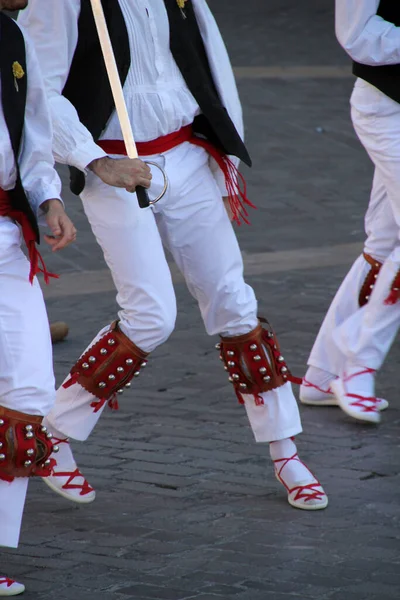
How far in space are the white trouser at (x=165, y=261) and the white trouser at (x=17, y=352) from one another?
621mm

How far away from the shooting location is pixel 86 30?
425 cm

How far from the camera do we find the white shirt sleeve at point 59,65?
162 inches

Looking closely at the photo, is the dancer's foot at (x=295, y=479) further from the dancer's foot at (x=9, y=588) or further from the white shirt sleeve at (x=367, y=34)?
the white shirt sleeve at (x=367, y=34)

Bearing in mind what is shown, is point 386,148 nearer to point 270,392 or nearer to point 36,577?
point 270,392

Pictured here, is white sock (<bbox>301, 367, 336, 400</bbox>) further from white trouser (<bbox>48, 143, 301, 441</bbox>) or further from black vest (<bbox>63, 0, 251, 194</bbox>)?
black vest (<bbox>63, 0, 251, 194</bbox>)

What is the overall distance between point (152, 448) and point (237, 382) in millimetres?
819

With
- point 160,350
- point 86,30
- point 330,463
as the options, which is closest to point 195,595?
point 330,463

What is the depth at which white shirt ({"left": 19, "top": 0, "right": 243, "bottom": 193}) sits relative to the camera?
4.14 metres

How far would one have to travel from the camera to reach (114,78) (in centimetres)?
387

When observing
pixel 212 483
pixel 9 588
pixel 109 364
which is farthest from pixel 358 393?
pixel 9 588

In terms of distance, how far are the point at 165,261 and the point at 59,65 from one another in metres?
0.74

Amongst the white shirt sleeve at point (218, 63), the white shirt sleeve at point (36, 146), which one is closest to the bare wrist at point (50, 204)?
the white shirt sleeve at point (36, 146)

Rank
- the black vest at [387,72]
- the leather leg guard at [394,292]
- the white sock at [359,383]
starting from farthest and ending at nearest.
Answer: the white sock at [359,383]
the leather leg guard at [394,292]
the black vest at [387,72]

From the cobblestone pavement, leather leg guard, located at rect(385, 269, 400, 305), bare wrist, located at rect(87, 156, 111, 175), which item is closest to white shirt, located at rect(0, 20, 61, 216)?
bare wrist, located at rect(87, 156, 111, 175)
